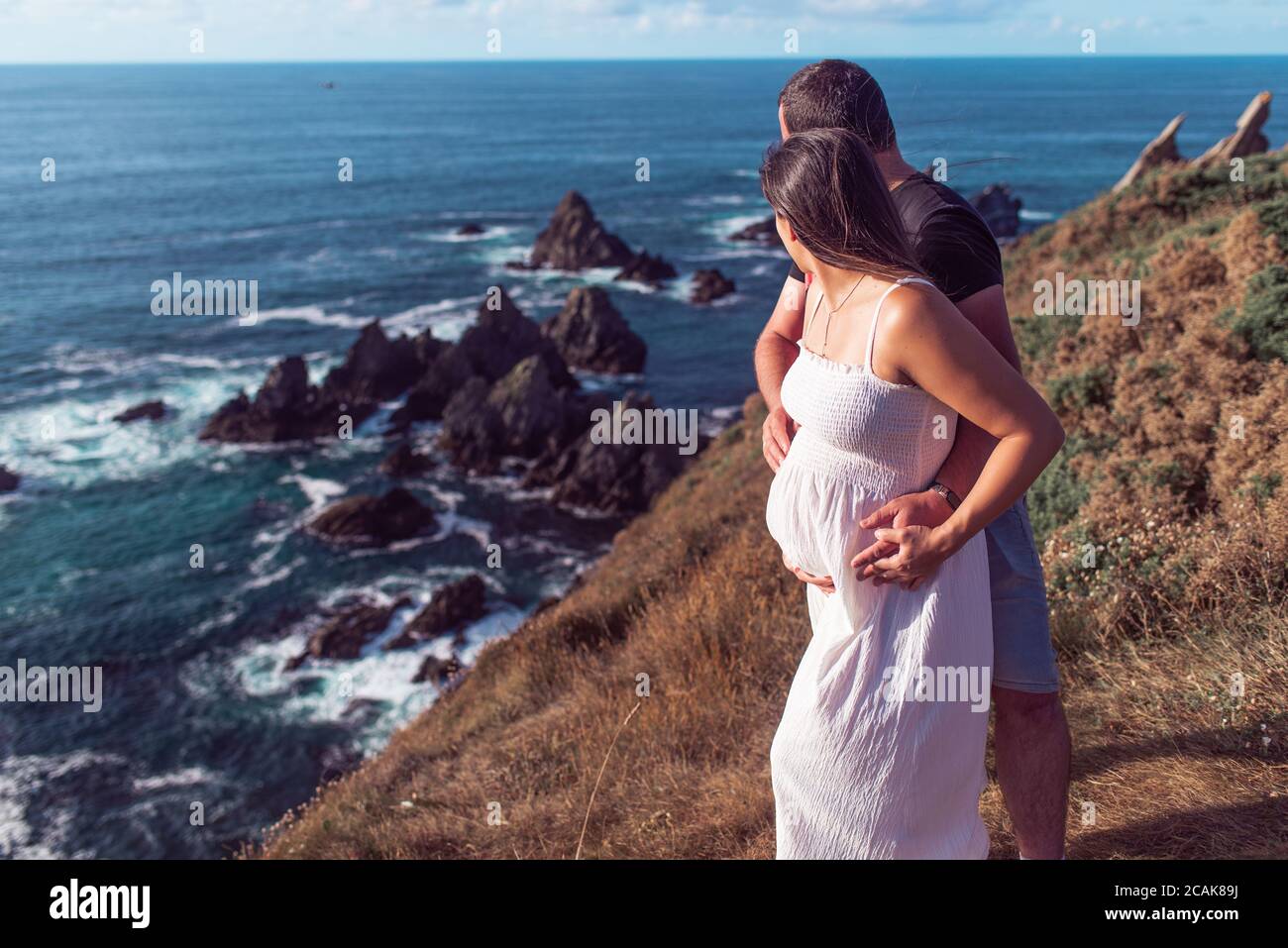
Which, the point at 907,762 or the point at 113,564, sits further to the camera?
the point at 113,564

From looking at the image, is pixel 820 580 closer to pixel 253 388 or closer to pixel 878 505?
pixel 878 505

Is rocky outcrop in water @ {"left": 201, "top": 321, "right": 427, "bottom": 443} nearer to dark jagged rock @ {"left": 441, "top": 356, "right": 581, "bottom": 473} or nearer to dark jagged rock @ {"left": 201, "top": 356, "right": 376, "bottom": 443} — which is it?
dark jagged rock @ {"left": 201, "top": 356, "right": 376, "bottom": 443}

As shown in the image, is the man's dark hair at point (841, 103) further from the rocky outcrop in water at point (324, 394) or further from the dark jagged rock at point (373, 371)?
the dark jagged rock at point (373, 371)

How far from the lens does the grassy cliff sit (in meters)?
3.68

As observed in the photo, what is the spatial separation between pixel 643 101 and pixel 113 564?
154m

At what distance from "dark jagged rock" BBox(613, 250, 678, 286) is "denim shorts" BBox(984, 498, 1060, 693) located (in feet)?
158

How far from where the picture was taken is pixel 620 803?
4.76 metres

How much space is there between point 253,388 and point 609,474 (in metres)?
16.2

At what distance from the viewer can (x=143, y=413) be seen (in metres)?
33.9

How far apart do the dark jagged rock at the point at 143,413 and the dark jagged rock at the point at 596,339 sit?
14590mm

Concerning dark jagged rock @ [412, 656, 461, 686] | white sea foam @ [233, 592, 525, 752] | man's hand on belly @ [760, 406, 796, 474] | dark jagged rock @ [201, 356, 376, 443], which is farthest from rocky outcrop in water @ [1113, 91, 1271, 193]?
dark jagged rock @ [201, 356, 376, 443]

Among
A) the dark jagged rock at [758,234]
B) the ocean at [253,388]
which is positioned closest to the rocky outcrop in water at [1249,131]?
the ocean at [253,388]
